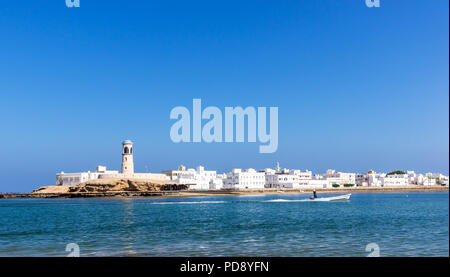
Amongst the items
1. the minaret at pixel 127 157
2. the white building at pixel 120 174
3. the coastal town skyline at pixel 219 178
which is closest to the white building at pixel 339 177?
the coastal town skyline at pixel 219 178

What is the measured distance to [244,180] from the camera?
139 metres

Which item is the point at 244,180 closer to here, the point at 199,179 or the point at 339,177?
the point at 199,179

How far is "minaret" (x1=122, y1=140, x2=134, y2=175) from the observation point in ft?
444

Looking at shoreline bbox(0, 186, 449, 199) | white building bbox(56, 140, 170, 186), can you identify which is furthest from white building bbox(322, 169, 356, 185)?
white building bbox(56, 140, 170, 186)

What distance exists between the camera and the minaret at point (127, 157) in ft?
444

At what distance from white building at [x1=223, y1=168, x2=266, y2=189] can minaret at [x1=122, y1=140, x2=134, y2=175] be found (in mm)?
31449

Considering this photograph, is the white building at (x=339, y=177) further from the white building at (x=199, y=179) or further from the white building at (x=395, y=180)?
the white building at (x=199, y=179)

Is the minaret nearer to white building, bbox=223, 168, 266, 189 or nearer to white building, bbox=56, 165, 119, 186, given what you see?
white building, bbox=56, 165, 119, 186

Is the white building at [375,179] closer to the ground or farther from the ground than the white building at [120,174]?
closer to the ground

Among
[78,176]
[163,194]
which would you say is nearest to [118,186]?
[163,194]

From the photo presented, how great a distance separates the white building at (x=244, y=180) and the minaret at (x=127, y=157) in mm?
31449
